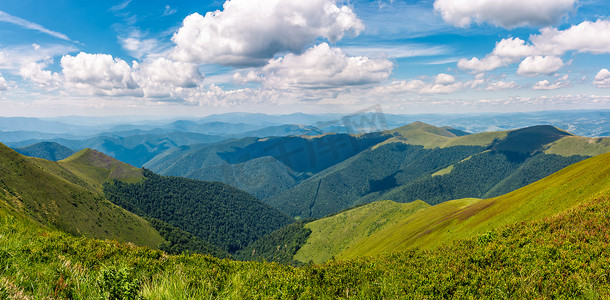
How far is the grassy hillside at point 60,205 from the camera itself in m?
83.8

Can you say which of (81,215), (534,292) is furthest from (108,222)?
(534,292)

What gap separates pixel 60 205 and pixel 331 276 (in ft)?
434

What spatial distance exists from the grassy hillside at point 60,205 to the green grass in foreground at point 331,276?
79911mm

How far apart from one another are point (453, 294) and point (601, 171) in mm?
44075

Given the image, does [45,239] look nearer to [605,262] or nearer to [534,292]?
[534,292]

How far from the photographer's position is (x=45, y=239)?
15688mm

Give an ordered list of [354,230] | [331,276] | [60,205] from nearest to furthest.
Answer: [331,276], [60,205], [354,230]

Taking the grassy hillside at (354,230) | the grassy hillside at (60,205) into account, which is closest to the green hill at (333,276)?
the grassy hillside at (60,205)

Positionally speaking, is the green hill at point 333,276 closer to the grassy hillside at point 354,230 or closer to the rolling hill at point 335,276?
the rolling hill at point 335,276

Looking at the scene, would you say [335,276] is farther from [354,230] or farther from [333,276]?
[354,230]

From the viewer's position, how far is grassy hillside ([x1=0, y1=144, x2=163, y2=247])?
8381 cm

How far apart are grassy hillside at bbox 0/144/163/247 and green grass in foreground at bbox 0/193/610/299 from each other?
3146 inches

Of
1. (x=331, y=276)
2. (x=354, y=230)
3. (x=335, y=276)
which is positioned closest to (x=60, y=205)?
(x=331, y=276)

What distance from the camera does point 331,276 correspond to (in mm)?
17000
